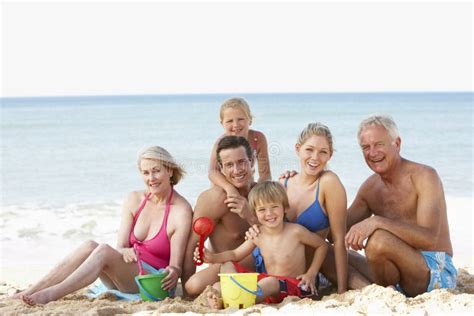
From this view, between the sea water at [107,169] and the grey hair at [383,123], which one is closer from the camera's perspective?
the grey hair at [383,123]

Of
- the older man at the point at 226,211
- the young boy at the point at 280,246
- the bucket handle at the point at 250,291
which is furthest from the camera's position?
the older man at the point at 226,211

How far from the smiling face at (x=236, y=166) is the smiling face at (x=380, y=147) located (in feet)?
2.44

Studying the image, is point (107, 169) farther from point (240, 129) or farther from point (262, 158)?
point (240, 129)

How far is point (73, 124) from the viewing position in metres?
28.5

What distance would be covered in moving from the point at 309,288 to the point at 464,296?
2.80 ft

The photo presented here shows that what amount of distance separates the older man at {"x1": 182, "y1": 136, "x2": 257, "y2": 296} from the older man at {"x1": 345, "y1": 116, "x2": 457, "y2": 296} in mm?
726

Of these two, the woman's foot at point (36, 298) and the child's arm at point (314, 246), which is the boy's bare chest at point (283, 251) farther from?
the woman's foot at point (36, 298)

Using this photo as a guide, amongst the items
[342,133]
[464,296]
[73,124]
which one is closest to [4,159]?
[342,133]

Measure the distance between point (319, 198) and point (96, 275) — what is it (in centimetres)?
143

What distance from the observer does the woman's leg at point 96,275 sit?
4.06 metres

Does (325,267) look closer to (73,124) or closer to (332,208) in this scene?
(332,208)

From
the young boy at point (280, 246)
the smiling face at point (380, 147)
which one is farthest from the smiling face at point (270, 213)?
the smiling face at point (380, 147)

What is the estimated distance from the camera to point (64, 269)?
166 inches

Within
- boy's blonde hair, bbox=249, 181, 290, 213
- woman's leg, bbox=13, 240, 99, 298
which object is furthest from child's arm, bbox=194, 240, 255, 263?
woman's leg, bbox=13, 240, 99, 298
